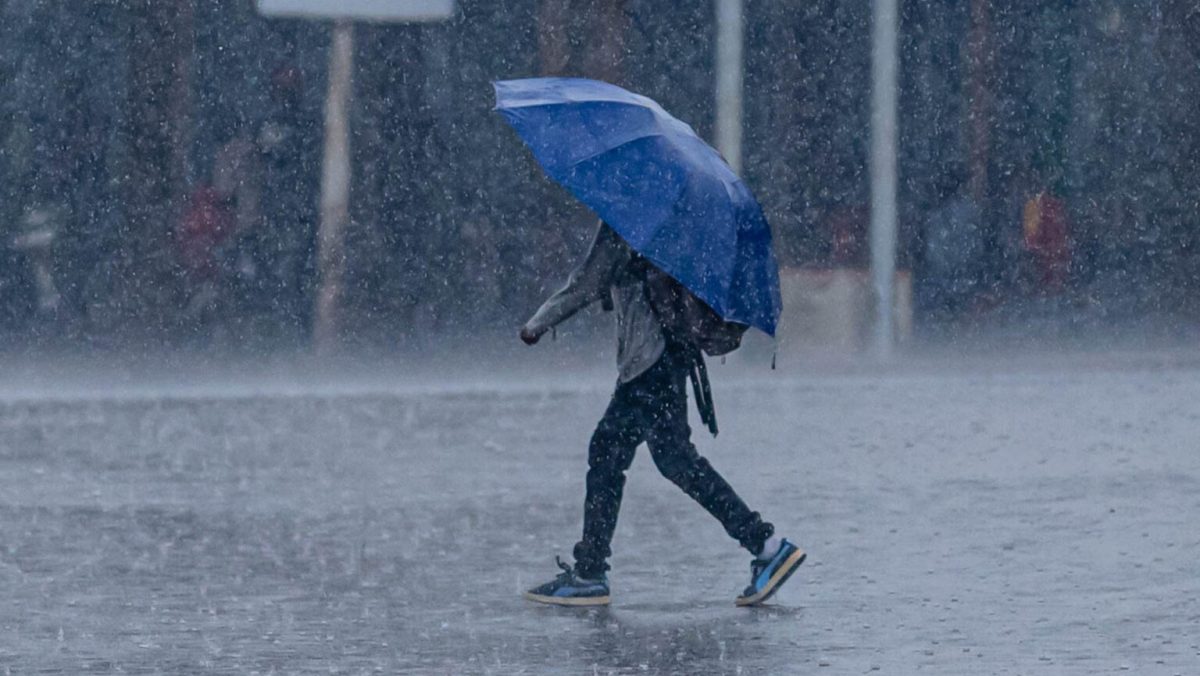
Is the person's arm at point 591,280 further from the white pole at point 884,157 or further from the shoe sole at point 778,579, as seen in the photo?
the white pole at point 884,157

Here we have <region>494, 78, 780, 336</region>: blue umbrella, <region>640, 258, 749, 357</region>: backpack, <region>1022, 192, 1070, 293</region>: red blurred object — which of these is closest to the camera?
<region>494, 78, 780, 336</region>: blue umbrella

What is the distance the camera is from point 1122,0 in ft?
68.2

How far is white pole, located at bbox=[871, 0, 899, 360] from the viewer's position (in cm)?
1833

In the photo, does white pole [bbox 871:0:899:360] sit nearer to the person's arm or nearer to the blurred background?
the blurred background

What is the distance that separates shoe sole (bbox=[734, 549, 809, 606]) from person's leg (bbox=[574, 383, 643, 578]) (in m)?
0.49

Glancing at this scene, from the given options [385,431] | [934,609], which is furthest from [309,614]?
[385,431]

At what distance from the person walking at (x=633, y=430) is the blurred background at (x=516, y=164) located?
9328mm

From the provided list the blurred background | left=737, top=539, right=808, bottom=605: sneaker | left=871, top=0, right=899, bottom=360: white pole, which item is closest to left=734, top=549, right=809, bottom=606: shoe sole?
left=737, top=539, right=808, bottom=605: sneaker

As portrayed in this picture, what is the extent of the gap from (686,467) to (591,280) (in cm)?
71

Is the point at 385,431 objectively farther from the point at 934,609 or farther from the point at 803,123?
the point at 803,123

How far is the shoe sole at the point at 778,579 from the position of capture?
27.4 ft

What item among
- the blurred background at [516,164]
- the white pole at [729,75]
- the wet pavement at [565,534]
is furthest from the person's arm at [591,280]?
the white pole at [729,75]

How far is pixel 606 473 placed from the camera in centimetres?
838

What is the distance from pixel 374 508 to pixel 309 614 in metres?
2.58
